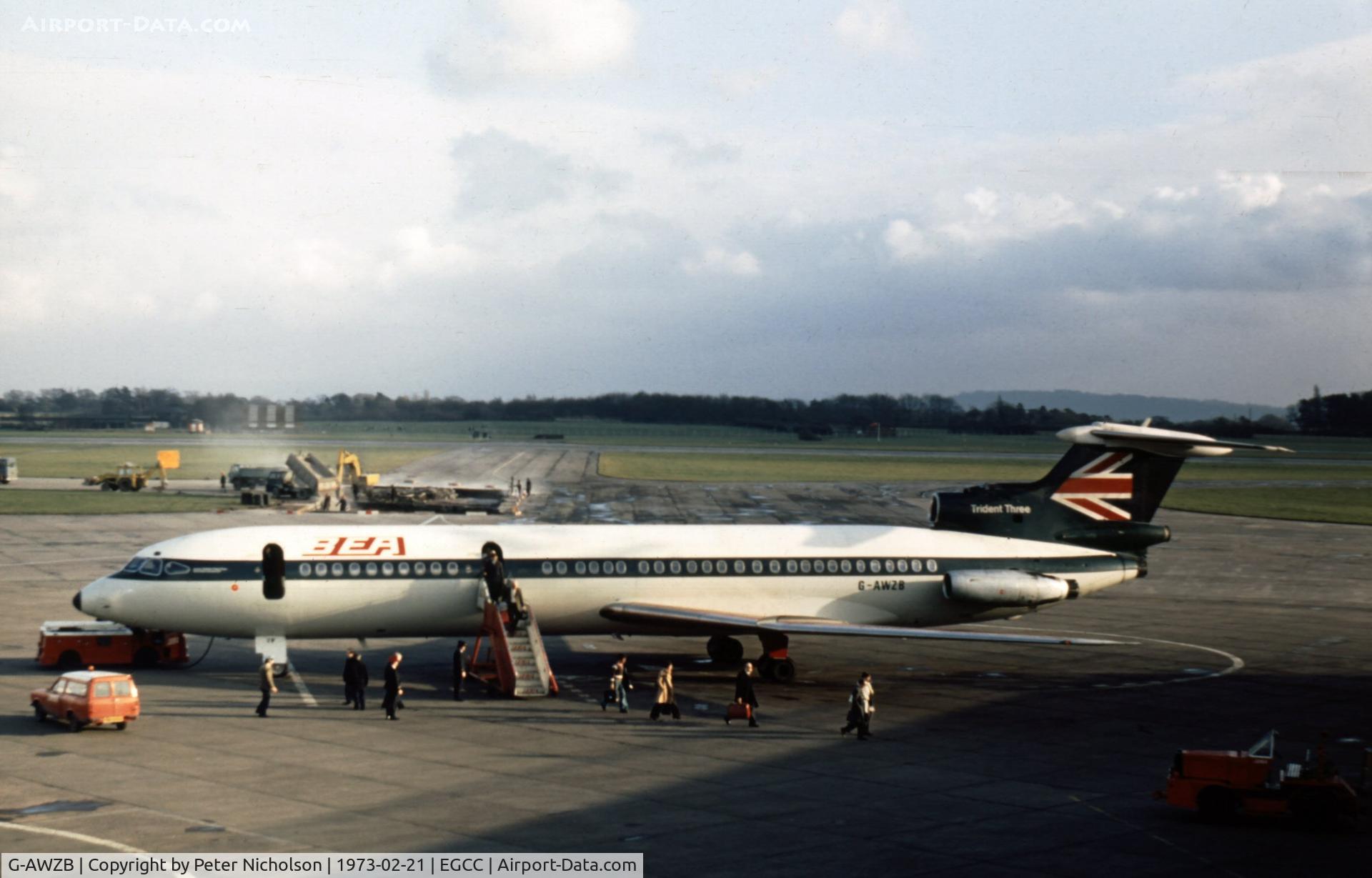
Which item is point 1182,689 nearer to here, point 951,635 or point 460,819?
point 951,635

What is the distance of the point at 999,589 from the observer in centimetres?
3434

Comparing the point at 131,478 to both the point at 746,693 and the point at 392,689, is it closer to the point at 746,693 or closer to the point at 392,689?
the point at 392,689

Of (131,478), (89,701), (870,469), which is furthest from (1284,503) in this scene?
(89,701)

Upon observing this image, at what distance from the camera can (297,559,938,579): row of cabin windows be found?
32.6 m

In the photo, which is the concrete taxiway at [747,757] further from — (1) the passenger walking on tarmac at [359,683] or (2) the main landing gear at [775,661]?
(2) the main landing gear at [775,661]

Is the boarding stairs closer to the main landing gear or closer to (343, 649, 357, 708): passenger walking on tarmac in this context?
(343, 649, 357, 708): passenger walking on tarmac

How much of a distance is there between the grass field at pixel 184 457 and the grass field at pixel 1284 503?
7170cm

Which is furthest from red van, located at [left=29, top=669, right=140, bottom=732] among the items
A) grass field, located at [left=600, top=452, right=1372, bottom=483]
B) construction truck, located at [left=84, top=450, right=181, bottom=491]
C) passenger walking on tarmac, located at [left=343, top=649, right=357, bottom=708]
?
grass field, located at [left=600, top=452, right=1372, bottom=483]

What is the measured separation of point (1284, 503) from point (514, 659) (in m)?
80.1

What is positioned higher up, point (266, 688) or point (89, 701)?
point (89, 701)

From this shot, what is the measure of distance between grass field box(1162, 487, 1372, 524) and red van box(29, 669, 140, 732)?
68927 mm

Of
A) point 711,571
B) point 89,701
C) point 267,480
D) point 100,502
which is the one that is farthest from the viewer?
point 267,480

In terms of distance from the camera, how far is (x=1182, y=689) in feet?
108

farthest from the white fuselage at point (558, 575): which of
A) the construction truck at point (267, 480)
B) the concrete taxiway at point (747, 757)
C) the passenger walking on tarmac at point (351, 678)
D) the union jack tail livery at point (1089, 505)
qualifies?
the construction truck at point (267, 480)
